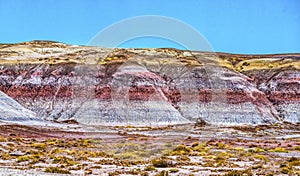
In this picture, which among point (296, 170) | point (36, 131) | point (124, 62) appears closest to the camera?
point (296, 170)

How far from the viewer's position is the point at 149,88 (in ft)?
303

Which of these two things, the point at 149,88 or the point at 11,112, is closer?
the point at 11,112

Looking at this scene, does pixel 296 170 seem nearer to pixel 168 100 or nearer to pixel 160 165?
pixel 160 165

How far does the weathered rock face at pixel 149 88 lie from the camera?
281ft

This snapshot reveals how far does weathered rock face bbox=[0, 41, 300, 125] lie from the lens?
85625mm

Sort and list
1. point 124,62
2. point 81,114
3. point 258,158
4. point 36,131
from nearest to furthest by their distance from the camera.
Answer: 1. point 258,158
2. point 36,131
3. point 81,114
4. point 124,62

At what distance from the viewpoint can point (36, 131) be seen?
60281 millimetres

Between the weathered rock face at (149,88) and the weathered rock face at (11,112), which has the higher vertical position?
the weathered rock face at (149,88)

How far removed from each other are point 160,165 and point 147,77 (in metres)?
67.8

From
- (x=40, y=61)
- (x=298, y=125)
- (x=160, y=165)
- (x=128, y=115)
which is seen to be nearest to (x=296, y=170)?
(x=160, y=165)

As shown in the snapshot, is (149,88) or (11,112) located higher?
(149,88)

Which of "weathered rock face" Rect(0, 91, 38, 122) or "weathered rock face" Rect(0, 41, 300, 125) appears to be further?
"weathered rock face" Rect(0, 41, 300, 125)

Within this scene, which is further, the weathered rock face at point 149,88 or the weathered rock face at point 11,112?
the weathered rock face at point 149,88

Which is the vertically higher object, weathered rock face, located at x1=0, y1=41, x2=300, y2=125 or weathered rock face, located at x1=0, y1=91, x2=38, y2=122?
weathered rock face, located at x1=0, y1=41, x2=300, y2=125
